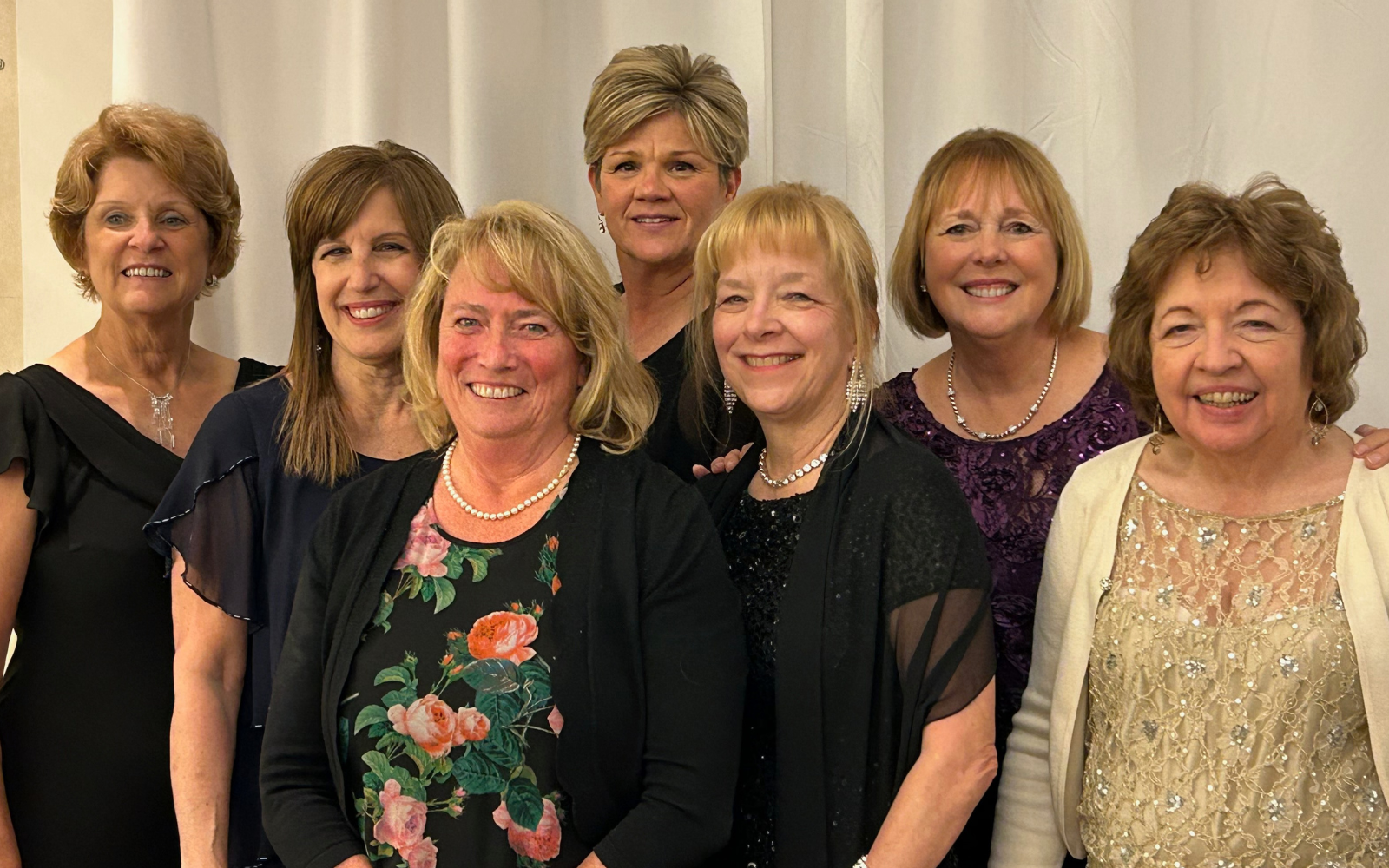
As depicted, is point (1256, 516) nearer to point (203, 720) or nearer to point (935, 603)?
point (935, 603)

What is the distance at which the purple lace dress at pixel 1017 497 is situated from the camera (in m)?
2.36

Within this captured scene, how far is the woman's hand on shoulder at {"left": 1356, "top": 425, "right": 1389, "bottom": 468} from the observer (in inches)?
75.7

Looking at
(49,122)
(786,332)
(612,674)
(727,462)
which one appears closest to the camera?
(612,674)

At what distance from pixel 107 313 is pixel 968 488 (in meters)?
1.80

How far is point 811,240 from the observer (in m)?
2.06

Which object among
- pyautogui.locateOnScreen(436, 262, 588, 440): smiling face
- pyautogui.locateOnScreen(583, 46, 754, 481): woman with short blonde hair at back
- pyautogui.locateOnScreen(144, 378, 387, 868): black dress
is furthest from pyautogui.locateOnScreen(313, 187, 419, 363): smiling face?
pyautogui.locateOnScreen(583, 46, 754, 481): woman with short blonde hair at back

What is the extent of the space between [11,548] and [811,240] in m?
1.63

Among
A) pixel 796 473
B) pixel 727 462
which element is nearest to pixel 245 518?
pixel 727 462

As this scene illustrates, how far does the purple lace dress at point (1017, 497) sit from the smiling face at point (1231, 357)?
0.44m

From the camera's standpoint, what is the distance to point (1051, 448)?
243cm

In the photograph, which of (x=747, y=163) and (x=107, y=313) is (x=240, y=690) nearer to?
(x=107, y=313)

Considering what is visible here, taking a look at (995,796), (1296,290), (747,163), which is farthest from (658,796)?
(747,163)

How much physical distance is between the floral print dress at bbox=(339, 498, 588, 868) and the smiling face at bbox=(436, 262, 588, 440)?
0.63 feet

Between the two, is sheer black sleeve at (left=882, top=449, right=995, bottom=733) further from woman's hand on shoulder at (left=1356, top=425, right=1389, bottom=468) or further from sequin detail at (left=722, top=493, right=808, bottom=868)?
woman's hand on shoulder at (left=1356, top=425, right=1389, bottom=468)
